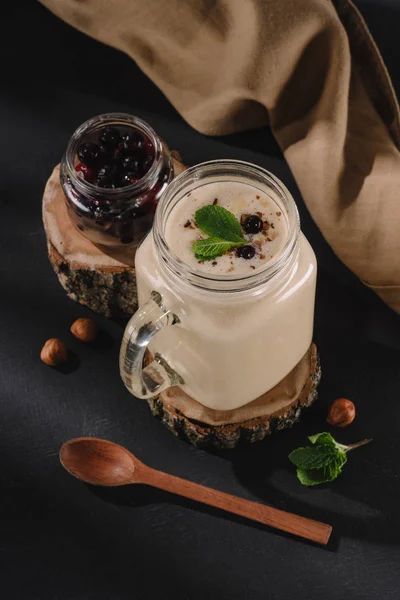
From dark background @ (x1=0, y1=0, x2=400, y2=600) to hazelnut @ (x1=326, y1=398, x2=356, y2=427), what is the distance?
0.02 meters

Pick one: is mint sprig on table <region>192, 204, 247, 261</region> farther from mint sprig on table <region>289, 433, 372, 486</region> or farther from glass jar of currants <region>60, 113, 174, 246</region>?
mint sprig on table <region>289, 433, 372, 486</region>

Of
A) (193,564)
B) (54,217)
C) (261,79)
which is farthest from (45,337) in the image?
(261,79)

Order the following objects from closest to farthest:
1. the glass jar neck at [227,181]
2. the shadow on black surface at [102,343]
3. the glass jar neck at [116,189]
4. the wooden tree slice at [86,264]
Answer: the glass jar neck at [227,181]
the glass jar neck at [116,189]
the wooden tree slice at [86,264]
the shadow on black surface at [102,343]

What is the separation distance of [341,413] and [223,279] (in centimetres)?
54

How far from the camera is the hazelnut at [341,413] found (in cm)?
194

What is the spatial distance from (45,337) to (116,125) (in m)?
0.46

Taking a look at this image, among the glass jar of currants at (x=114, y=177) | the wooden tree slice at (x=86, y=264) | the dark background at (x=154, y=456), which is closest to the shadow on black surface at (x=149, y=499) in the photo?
the dark background at (x=154, y=456)

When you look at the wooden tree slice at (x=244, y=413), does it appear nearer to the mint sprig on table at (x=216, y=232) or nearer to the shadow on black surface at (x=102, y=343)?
the shadow on black surface at (x=102, y=343)

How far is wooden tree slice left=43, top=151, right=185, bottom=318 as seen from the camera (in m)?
1.94

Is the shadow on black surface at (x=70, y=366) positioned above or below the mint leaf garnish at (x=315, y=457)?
above

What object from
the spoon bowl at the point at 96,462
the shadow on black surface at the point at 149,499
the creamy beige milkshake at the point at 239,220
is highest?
the creamy beige milkshake at the point at 239,220

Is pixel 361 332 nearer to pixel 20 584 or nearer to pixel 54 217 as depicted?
pixel 54 217

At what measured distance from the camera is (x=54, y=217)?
2006 mm

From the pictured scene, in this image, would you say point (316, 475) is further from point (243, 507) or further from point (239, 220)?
point (239, 220)
